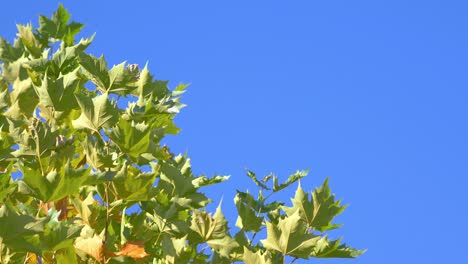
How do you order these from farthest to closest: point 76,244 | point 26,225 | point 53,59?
point 53,59 < point 76,244 < point 26,225

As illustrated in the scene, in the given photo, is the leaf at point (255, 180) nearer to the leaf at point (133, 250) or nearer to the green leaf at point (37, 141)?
the leaf at point (133, 250)

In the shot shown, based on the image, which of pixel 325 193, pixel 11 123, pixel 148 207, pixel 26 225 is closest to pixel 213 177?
pixel 148 207

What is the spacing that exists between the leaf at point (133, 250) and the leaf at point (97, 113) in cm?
68

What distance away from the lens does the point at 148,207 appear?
433 cm

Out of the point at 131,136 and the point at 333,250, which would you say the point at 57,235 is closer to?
the point at 131,136

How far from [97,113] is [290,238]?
4.22 feet

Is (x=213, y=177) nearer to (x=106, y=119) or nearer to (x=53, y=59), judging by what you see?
(x=106, y=119)

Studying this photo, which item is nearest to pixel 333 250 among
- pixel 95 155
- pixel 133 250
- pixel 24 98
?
pixel 133 250

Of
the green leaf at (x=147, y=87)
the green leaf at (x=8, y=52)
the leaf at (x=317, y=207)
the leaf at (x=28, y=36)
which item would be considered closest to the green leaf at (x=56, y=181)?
the leaf at (x=317, y=207)

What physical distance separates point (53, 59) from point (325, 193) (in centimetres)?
222

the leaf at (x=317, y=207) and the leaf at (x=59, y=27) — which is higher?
the leaf at (x=59, y=27)

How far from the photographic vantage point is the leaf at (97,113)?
4008 mm

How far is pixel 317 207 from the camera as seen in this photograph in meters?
4.14

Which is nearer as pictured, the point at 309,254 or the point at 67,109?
the point at 309,254
